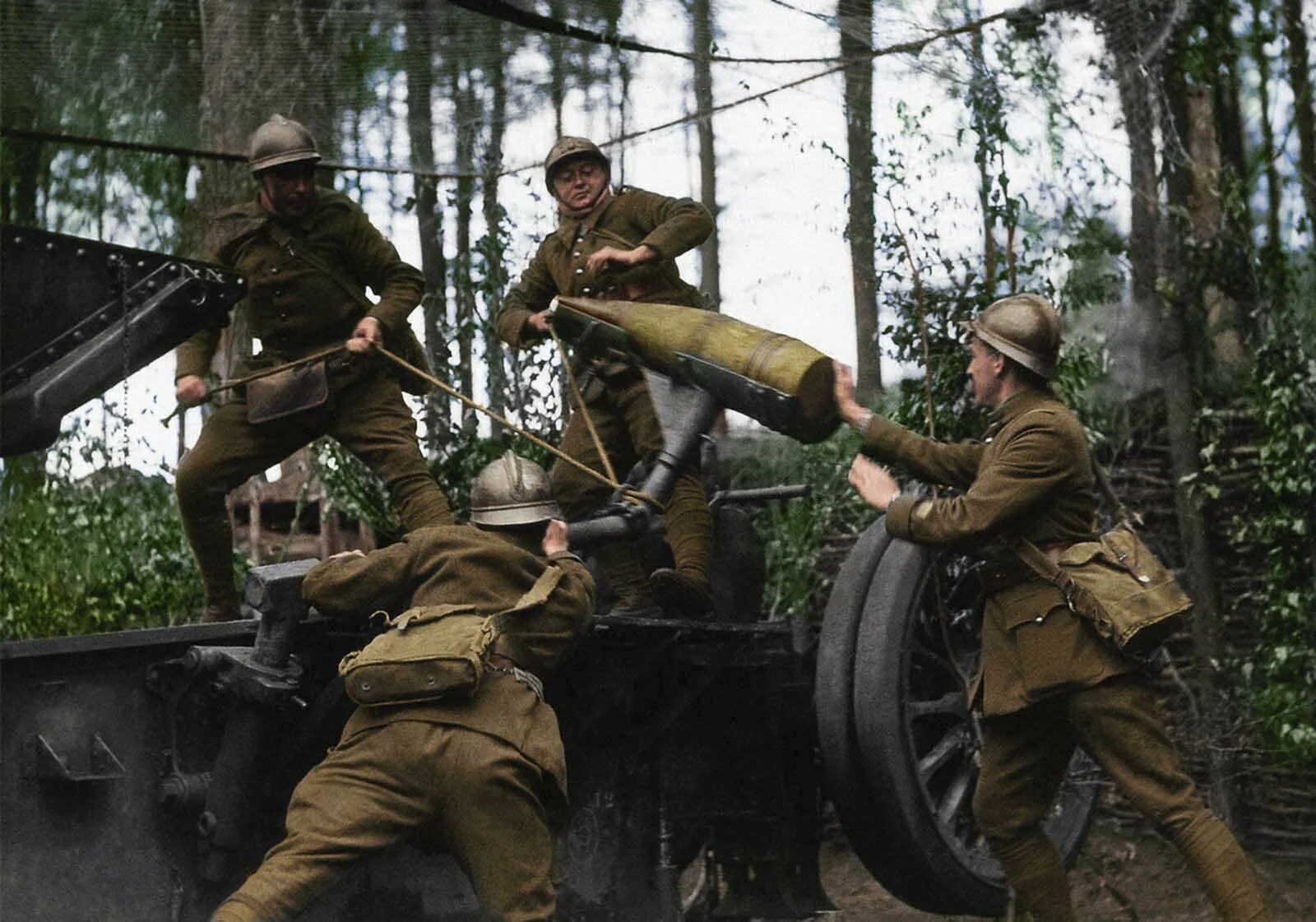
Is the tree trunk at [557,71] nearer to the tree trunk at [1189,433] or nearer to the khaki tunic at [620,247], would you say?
the khaki tunic at [620,247]

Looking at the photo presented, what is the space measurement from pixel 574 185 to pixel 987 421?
2346mm

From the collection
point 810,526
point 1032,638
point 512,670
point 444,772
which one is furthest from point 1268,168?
point 444,772

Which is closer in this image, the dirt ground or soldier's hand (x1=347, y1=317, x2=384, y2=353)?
soldier's hand (x1=347, y1=317, x2=384, y2=353)

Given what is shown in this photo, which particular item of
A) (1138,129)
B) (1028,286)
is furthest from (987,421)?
(1138,129)

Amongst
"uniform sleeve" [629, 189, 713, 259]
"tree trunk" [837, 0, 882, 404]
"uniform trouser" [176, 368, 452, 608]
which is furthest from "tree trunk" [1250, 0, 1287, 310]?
"uniform trouser" [176, 368, 452, 608]

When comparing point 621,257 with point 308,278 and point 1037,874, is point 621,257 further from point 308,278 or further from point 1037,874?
point 1037,874

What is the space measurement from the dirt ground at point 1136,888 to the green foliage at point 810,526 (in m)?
1.47

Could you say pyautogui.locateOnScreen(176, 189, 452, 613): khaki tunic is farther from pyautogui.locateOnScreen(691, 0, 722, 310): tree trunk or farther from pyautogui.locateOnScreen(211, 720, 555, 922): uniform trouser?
pyautogui.locateOnScreen(211, 720, 555, 922): uniform trouser

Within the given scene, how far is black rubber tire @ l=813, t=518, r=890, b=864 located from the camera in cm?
568

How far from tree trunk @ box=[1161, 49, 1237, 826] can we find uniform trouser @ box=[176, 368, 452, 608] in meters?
A: 3.68

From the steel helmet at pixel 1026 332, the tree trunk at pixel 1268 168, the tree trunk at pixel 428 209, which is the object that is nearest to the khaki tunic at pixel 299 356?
the tree trunk at pixel 428 209

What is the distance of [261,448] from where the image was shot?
6051 mm

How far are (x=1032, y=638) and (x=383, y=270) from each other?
2.53 meters

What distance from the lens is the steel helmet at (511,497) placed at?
4.87 m
